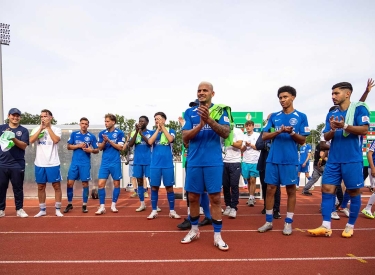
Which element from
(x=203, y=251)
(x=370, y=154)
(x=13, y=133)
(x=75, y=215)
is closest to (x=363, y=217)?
(x=370, y=154)

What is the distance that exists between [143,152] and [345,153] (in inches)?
173

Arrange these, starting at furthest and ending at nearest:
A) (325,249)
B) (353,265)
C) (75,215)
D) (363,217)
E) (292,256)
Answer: (75,215) < (363,217) < (325,249) < (292,256) < (353,265)

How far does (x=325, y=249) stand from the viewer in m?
3.95

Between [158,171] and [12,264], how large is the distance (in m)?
3.25

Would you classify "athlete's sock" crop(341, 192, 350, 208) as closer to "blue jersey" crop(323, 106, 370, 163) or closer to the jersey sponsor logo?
"blue jersey" crop(323, 106, 370, 163)

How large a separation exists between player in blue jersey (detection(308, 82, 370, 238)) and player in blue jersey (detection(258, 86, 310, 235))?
1.37 feet

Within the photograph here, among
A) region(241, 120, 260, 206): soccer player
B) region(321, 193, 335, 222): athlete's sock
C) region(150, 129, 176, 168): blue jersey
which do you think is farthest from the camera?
region(241, 120, 260, 206): soccer player

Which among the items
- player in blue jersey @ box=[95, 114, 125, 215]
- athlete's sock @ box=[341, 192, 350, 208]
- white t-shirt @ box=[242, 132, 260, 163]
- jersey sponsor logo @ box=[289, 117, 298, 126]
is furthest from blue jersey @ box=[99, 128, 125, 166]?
athlete's sock @ box=[341, 192, 350, 208]

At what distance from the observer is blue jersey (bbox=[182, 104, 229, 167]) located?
4.01 metres

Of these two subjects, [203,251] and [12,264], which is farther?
[203,251]

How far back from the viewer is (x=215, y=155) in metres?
4.03

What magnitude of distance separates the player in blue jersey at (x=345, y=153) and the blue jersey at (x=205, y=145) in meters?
1.77

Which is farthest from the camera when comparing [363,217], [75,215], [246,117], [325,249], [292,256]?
[246,117]

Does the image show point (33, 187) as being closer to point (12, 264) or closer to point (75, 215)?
point (75, 215)
